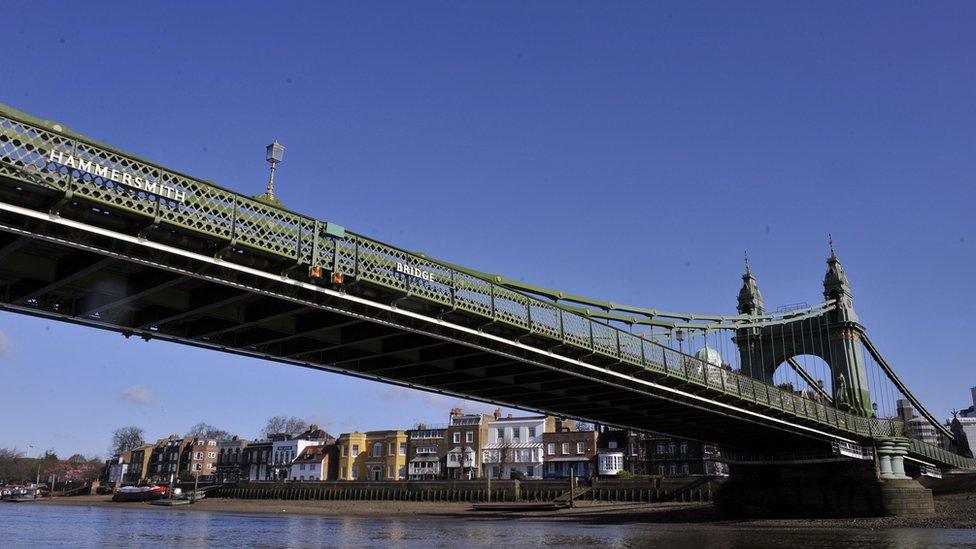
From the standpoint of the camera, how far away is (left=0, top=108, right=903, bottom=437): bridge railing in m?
17.6

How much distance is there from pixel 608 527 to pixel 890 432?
937 inches

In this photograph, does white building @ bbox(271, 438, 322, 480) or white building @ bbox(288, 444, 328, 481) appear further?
white building @ bbox(271, 438, 322, 480)

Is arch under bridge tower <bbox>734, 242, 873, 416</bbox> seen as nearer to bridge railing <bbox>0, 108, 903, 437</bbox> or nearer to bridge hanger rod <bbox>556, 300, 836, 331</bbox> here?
bridge hanger rod <bbox>556, 300, 836, 331</bbox>

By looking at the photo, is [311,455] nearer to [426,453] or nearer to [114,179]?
[426,453]

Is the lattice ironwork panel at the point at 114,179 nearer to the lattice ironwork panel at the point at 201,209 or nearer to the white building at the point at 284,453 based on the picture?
the lattice ironwork panel at the point at 201,209

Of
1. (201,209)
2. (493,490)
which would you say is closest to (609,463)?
(493,490)

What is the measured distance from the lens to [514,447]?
111m

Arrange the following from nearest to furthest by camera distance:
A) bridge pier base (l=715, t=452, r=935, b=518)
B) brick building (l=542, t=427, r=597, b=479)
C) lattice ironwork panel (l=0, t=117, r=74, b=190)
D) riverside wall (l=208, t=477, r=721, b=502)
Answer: lattice ironwork panel (l=0, t=117, r=74, b=190), bridge pier base (l=715, t=452, r=935, b=518), riverside wall (l=208, t=477, r=721, b=502), brick building (l=542, t=427, r=597, b=479)

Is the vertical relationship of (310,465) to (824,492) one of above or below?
above

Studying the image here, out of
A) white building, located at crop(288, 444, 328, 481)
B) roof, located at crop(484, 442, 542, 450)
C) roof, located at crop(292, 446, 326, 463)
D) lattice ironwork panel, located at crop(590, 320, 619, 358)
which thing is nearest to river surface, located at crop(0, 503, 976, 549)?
lattice ironwork panel, located at crop(590, 320, 619, 358)

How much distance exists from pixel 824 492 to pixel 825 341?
13.8m

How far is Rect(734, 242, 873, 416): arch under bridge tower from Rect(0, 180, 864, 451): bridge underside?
23.0m

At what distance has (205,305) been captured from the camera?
24.6 m

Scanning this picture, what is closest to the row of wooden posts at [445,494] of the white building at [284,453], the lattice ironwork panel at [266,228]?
the white building at [284,453]
